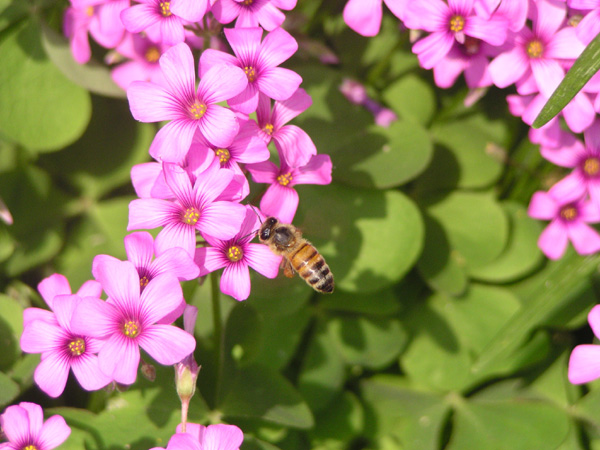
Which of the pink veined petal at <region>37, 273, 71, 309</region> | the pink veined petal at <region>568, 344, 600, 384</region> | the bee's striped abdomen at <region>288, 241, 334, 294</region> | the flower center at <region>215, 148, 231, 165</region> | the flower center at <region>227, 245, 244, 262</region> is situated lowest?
the pink veined petal at <region>37, 273, 71, 309</region>

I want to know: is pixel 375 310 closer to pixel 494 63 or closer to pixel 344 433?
pixel 344 433

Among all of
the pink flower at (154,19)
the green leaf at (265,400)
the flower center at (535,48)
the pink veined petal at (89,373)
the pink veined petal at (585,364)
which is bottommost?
the green leaf at (265,400)

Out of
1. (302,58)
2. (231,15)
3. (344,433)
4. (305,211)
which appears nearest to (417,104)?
(302,58)

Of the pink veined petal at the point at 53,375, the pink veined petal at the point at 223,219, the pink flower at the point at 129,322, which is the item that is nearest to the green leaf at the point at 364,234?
the pink veined petal at the point at 223,219

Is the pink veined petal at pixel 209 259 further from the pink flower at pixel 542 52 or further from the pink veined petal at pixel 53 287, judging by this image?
the pink flower at pixel 542 52

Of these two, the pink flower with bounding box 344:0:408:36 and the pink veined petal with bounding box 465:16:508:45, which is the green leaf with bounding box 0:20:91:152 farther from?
the pink veined petal with bounding box 465:16:508:45

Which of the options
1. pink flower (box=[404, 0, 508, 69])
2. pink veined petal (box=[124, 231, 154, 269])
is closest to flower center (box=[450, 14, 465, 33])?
pink flower (box=[404, 0, 508, 69])
